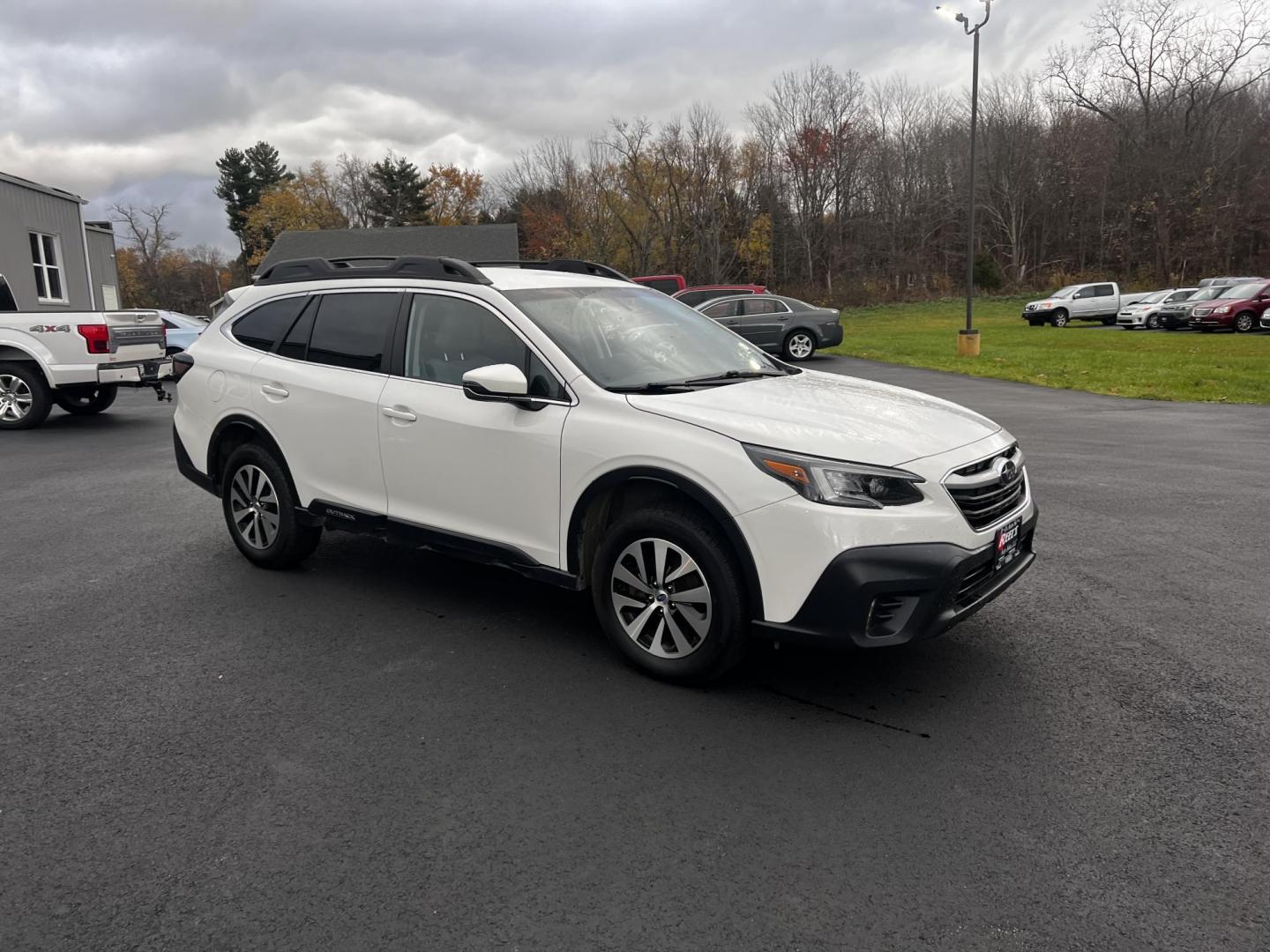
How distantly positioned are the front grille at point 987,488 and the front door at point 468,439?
1696mm

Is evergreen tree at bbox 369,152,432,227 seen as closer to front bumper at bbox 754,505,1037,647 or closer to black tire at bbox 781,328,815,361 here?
black tire at bbox 781,328,815,361

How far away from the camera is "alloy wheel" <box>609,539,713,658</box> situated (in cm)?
375

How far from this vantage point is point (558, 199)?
61406 millimetres

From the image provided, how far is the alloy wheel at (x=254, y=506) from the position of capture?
5.51 m

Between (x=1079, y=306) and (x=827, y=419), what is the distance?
3825cm

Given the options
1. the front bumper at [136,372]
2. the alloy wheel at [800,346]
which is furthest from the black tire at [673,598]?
the alloy wheel at [800,346]

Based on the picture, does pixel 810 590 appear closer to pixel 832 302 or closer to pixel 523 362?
pixel 523 362

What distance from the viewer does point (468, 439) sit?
172 inches

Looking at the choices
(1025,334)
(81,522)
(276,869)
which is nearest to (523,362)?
(276,869)

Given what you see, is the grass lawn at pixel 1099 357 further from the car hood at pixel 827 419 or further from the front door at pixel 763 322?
the car hood at pixel 827 419

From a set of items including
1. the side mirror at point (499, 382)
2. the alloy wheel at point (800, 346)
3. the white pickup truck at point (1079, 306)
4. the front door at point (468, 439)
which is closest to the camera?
the side mirror at point (499, 382)

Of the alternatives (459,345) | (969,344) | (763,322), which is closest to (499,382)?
(459,345)

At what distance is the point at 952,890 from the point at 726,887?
0.63 meters

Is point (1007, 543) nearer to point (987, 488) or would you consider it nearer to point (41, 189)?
point (987, 488)
